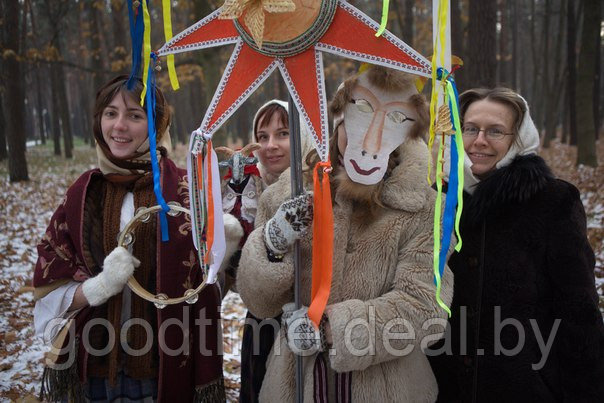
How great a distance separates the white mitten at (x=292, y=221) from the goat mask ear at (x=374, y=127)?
0.23m

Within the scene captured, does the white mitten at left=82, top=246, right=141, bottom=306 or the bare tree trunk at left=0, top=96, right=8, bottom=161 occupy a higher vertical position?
the bare tree trunk at left=0, top=96, right=8, bottom=161

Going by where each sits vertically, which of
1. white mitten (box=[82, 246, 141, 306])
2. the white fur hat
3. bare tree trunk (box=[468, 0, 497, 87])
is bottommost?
white mitten (box=[82, 246, 141, 306])

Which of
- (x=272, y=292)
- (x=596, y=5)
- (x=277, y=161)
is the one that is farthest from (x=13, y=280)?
(x=596, y=5)

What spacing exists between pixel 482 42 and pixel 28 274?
269 inches

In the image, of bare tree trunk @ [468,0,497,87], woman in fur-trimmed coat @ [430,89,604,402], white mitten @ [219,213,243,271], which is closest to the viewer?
woman in fur-trimmed coat @ [430,89,604,402]

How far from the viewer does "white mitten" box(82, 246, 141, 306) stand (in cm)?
211

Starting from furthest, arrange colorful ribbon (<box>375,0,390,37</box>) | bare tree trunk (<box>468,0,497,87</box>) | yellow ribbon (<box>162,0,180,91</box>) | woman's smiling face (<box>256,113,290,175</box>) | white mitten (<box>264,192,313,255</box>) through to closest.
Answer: bare tree trunk (<box>468,0,497,87</box>)
woman's smiling face (<box>256,113,290,175</box>)
white mitten (<box>264,192,313,255</box>)
yellow ribbon (<box>162,0,180,91</box>)
colorful ribbon (<box>375,0,390,37</box>)

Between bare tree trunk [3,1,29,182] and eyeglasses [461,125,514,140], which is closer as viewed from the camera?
eyeglasses [461,125,514,140]

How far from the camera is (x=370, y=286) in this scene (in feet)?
6.37

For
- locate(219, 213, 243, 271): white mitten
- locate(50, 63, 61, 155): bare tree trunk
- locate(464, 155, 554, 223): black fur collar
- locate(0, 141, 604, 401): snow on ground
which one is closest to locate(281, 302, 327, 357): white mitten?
locate(219, 213, 243, 271): white mitten

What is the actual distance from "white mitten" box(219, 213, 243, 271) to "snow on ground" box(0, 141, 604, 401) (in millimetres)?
1820

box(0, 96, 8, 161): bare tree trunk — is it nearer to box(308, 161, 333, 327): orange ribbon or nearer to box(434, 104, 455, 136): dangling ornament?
box(308, 161, 333, 327): orange ribbon

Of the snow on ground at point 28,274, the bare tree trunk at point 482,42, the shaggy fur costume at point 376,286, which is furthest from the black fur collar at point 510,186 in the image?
the bare tree trunk at point 482,42

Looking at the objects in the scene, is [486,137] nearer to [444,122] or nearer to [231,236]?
[444,122]
